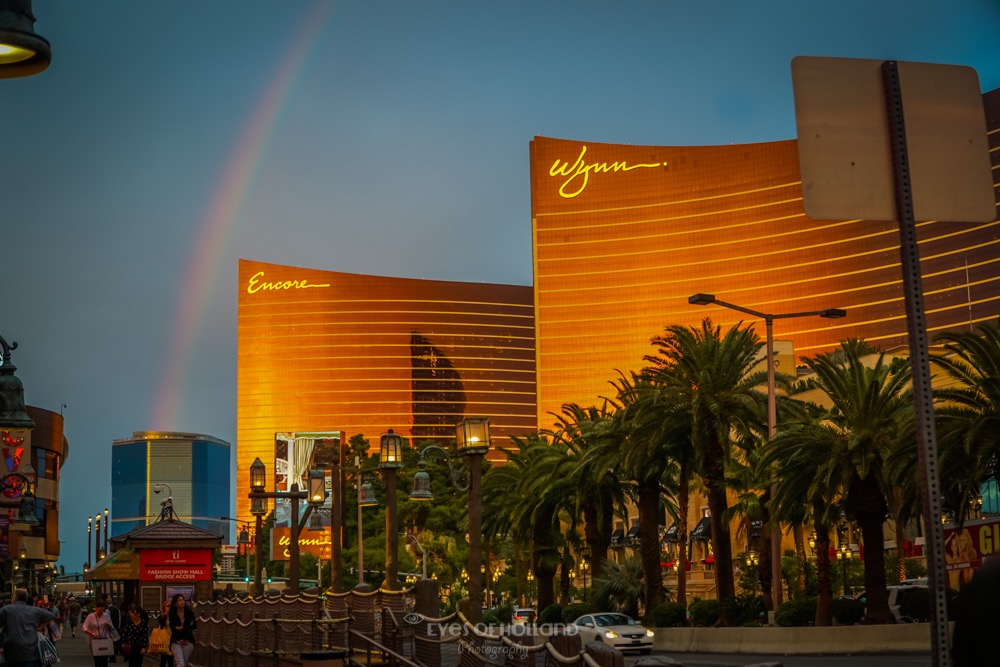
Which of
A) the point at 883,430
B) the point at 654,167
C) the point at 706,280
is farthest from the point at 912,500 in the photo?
the point at 654,167

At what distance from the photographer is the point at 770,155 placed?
6639 inches

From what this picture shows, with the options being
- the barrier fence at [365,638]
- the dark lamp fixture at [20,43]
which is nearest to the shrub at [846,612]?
the barrier fence at [365,638]

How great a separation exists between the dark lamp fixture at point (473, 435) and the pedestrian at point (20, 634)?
953 cm

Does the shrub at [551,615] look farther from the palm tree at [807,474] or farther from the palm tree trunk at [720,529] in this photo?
the palm tree at [807,474]

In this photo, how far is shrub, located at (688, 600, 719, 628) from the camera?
141 ft

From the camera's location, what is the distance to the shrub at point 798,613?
37.8 meters

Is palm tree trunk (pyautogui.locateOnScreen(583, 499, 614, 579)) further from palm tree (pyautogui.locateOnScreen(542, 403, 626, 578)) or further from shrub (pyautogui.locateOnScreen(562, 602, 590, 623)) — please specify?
shrub (pyautogui.locateOnScreen(562, 602, 590, 623))

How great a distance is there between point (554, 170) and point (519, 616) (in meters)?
139

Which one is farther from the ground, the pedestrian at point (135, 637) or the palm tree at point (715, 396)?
the palm tree at point (715, 396)

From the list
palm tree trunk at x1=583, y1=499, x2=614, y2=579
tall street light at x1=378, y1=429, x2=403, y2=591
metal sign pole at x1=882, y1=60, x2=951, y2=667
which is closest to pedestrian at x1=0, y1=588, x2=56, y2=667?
tall street light at x1=378, y1=429, x2=403, y2=591

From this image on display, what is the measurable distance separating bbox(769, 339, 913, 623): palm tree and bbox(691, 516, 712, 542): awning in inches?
1669

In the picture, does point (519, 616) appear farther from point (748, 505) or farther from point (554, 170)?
point (554, 170)

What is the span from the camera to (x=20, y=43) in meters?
5.83

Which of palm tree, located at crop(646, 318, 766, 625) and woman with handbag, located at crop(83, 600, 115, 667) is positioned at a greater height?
palm tree, located at crop(646, 318, 766, 625)
